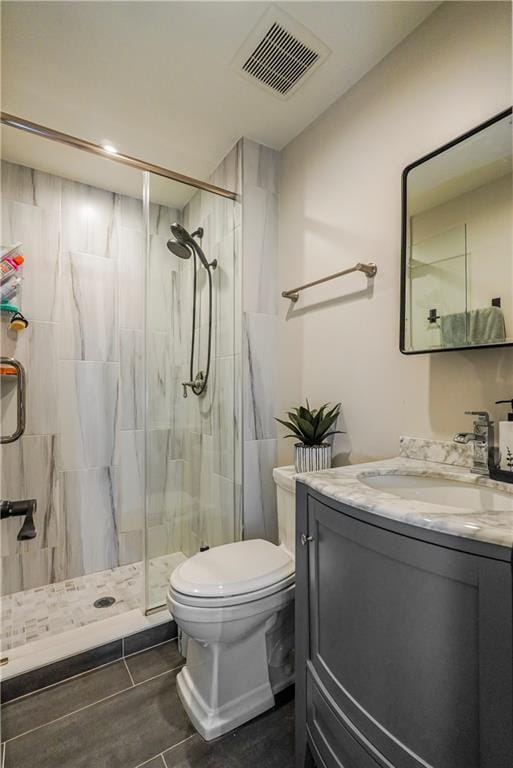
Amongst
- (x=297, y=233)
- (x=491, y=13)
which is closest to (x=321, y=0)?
(x=491, y=13)

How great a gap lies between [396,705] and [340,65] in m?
2.10

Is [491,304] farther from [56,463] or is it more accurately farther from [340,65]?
[56,463]

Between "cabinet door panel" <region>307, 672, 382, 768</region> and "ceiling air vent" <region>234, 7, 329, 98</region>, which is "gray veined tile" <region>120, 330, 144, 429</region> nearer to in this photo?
"ceiling air vent" <region>234, 7, 329, 98</region>

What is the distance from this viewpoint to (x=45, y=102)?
5.41ft

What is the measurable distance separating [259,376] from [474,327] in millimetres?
1084

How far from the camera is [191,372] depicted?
6.38 ft

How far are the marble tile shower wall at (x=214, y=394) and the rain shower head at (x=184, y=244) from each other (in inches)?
1.5

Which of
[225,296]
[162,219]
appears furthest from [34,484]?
[162,219]

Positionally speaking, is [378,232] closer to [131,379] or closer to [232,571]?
[232,571]

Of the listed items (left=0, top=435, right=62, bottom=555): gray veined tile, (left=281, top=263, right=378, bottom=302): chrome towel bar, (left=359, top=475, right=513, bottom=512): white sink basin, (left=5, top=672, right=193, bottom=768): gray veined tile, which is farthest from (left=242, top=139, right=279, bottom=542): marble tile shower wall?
(left=0, top=435, right=62, bottom=555): gray veined tile

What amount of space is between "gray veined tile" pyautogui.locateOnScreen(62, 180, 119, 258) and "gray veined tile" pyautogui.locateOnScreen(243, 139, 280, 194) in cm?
96

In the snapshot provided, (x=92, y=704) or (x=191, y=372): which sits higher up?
(x=191, y=372)

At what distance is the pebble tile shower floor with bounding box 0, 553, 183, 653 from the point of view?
5.39ft

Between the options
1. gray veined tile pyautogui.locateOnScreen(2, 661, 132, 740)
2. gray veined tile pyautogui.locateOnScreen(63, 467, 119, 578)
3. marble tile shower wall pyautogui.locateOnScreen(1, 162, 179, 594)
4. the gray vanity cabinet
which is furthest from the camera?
gray veined tile pyautogui.locateOnScreen(63, 467, 119, 578)
